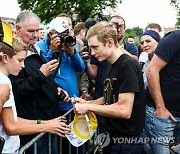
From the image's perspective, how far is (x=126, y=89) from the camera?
2.92 metres

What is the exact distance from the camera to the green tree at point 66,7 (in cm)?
3247

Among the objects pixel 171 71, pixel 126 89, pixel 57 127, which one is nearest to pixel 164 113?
pixel 171 71

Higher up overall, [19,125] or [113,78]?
[113,78]

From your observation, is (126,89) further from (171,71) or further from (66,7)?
(66,7)

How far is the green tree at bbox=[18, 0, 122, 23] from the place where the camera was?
32469mm

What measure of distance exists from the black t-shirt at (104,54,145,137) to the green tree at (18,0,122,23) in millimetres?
28660

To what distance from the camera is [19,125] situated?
8.65ft

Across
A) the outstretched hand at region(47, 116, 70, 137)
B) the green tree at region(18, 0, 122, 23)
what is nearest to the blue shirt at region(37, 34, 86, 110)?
the outstretched hand at region(47, 116, 70, 137)

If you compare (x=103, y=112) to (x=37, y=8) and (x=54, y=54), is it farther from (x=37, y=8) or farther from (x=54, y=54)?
(x=37, y=8)

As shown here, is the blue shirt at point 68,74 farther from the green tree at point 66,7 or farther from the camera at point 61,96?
the green tree at point 66,7

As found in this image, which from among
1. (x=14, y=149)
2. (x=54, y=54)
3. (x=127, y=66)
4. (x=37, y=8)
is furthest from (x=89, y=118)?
(x=37, y=8)

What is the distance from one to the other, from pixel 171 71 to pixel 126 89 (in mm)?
839

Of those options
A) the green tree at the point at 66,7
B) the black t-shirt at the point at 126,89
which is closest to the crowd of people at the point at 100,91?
the black t-shirt at the point at 126,89

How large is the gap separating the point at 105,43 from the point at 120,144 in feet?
2.76
